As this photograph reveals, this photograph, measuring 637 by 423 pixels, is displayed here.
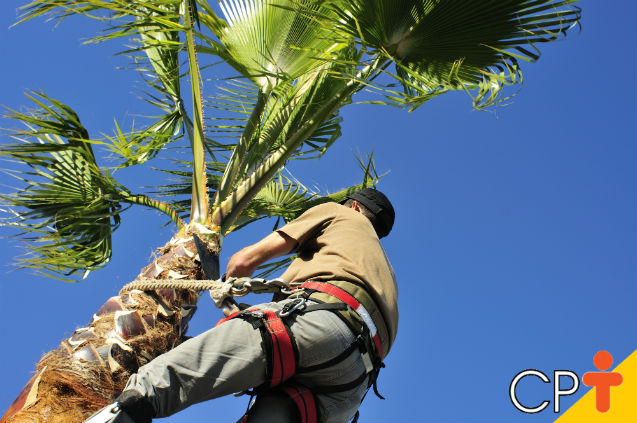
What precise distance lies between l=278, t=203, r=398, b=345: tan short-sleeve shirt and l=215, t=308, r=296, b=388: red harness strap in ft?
1.33

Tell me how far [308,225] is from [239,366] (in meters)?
0.86

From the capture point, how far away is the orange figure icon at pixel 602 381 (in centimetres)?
410

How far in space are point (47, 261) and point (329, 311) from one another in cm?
270

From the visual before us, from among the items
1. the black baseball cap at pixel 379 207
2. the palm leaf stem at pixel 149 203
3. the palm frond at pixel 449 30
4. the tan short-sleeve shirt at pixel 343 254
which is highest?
the palm frond at pixel 449 30

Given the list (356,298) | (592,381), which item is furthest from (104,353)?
(592,381)

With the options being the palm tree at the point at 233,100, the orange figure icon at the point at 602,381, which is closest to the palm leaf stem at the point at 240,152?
the palm tree at the point at 233,100

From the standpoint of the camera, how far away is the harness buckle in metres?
2.16

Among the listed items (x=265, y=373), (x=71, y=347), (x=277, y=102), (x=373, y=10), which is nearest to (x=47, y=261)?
(x=71, y=347)

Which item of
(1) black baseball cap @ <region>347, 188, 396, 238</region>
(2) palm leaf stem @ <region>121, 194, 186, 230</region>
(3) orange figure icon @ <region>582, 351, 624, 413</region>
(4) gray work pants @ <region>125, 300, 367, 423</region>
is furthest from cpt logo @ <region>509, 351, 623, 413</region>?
(2) palm leaf stem @ <region>121, 194, 186, 230</region>

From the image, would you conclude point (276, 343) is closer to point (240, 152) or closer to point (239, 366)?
point (239, 366)

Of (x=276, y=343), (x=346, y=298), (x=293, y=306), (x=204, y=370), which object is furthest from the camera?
(x=346, y=298)

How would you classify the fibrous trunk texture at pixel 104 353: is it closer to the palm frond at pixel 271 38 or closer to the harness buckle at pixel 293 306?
the harness buckle at pixel 293 306

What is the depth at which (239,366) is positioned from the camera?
2.02 m

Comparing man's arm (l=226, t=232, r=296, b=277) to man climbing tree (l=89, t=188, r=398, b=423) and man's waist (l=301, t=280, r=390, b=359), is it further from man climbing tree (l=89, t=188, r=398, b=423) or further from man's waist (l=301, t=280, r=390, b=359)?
man's waist (l=301, t=280, r=390, b=359)
